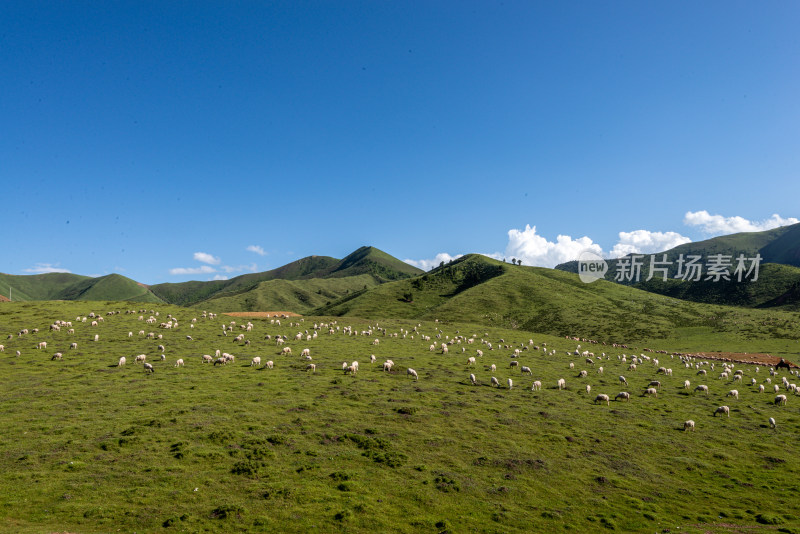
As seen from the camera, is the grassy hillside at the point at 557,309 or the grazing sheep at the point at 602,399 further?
the grassy hillside at the point at 557,309

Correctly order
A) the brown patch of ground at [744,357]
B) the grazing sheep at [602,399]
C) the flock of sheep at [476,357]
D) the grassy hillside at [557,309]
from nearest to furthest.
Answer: the grazing sheep at [602,399] < the flock of sheep at [476,357] < the brown patch of ground at [744,357] < the grassy hillside at [557,309]

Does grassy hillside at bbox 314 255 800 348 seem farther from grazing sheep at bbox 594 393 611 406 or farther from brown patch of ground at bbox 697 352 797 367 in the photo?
grazing sheep at bbox 594 393 611 406

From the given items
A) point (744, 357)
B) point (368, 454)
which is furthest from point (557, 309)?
point (368, 454)

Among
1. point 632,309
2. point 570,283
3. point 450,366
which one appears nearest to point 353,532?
point 450,366

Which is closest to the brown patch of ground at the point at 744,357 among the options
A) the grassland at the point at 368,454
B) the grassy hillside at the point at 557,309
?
the grassy hillside at the point at 557,309

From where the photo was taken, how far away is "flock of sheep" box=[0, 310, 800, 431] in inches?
1774

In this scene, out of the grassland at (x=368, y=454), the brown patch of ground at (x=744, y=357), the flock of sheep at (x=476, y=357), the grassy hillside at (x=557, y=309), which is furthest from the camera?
the grassy hillside at (x=557, y=309)

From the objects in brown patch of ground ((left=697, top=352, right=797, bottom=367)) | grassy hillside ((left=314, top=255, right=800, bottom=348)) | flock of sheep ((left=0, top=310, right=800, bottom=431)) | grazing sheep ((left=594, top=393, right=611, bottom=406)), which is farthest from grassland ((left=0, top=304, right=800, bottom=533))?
grassy hillside ((left=314, top=255, right=800, bottom=348))

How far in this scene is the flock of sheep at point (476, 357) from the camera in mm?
45062

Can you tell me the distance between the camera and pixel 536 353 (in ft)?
223

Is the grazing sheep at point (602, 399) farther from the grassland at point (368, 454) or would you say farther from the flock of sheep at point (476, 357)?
the grassland at point (368, 454)

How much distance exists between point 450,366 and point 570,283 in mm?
143911

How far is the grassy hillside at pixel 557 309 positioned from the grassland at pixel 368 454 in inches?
3040

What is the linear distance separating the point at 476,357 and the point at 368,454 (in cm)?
3735
